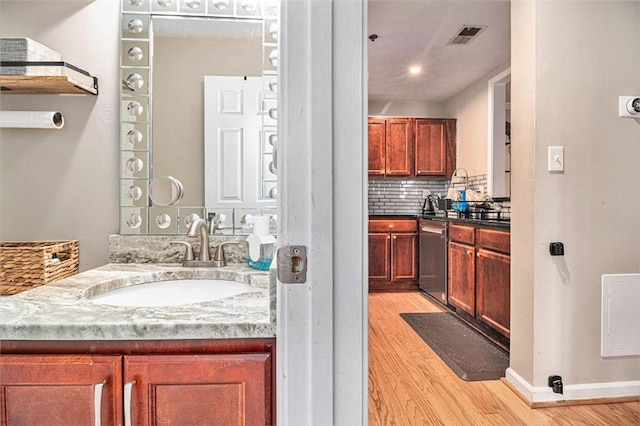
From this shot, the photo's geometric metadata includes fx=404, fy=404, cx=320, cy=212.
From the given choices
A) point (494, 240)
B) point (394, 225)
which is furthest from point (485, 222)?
point (394, 225)

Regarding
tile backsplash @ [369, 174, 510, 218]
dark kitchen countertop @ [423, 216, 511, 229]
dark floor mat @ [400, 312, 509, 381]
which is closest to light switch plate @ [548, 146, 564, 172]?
dark kitchen countertop @ [423, 216, 511, 229]

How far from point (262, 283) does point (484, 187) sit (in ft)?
12.0

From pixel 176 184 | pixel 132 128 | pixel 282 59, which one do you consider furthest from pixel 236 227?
pixel 282 59

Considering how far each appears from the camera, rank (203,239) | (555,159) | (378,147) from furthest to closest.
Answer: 1. (378,147)
2. (555,159)
3. (203,239)

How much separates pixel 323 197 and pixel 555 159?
1.81m

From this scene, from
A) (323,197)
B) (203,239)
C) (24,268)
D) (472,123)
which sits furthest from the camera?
(472,123)

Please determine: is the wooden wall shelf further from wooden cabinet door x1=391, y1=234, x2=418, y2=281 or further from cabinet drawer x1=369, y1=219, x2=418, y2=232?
wooden cabinet door x1=391, y1=234, x2=418, y2=281

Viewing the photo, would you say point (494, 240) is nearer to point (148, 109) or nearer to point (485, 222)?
point (485, 222)

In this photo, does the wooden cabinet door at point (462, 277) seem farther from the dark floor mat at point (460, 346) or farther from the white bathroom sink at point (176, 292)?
the white bathroom sink at point (176, 292)

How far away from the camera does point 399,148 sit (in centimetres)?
493

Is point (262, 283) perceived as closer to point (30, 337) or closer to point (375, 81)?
point (30, 337)

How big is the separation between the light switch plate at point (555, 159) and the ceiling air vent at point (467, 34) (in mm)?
1464

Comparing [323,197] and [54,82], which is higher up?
[54,82]

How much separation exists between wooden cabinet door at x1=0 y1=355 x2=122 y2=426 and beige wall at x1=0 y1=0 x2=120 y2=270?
732 mm
